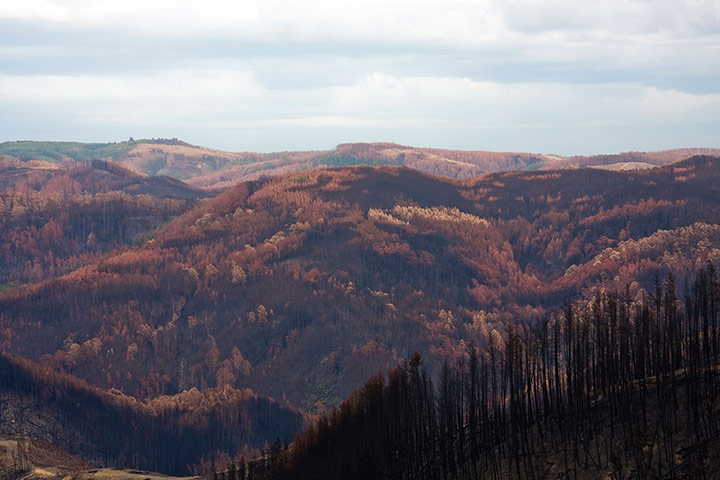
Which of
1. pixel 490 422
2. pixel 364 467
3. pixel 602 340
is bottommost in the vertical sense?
pixel 364 467

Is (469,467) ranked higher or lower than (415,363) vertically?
lower

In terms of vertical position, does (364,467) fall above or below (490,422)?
below

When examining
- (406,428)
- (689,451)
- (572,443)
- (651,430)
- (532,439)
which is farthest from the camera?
(406,428)

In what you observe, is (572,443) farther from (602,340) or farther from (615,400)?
(602,340)

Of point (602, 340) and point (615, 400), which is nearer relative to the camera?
point (615, 400)

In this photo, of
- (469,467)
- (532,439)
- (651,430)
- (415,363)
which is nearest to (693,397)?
(651,430)

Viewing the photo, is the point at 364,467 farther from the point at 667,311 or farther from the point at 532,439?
the point at 667,311

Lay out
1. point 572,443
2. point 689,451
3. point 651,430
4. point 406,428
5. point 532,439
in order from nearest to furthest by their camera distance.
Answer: point 689,451
point 651,430
point 572,443
point 532,439
point 406,428

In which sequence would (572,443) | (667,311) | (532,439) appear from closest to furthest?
(572,443), (532,439), (667,311)

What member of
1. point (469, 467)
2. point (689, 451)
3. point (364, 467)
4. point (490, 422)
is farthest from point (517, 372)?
point (689, 451)
